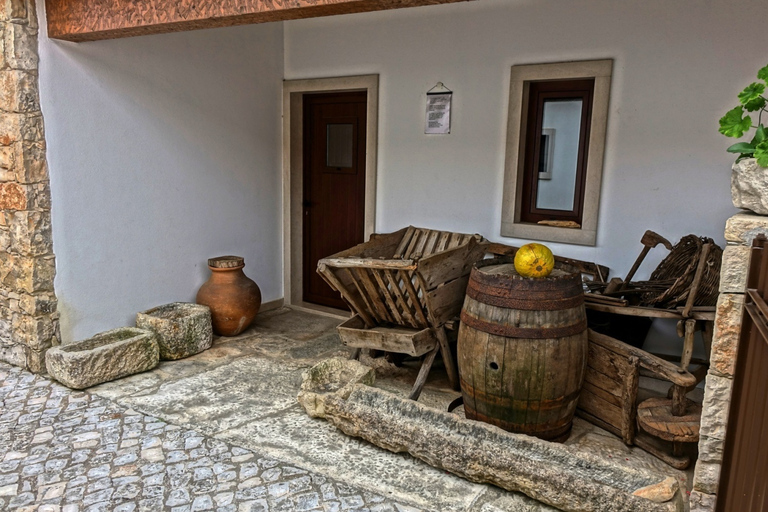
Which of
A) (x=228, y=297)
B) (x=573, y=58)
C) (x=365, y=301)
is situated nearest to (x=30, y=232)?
Answer: (x=228, y=297)

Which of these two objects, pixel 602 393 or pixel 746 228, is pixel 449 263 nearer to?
pixel 602 393

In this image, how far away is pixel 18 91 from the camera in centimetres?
394

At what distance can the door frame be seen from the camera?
214 inches

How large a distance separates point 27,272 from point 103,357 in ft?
2.78

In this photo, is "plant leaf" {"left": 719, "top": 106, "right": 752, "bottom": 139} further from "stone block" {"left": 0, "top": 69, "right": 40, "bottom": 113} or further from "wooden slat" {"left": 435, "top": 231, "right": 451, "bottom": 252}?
"stone block" {"left": 0, "top": 69, "right": 40, "bottom": 113}

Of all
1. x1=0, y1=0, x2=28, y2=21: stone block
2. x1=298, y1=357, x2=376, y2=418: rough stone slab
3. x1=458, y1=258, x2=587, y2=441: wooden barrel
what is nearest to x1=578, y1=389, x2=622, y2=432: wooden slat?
x1=458, y1=258, x2=587, y2=441: wooden barrel

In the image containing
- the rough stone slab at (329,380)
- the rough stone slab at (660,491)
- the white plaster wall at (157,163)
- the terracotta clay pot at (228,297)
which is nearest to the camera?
the rough stone slab at (660,491)

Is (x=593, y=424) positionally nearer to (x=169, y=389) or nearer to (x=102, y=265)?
(x=169, y=389)

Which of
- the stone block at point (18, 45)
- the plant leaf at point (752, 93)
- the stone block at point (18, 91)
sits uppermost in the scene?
the stone block at point (18, 45)

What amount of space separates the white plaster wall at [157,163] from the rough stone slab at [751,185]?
13.8 feet

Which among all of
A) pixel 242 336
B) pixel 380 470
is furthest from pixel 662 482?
pixel 242 336

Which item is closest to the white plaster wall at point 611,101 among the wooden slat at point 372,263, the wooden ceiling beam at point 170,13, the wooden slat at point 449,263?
the wooden slat at point 449,263

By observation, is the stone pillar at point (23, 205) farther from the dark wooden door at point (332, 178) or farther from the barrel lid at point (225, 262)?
the dark wooden door at point (332, 178)

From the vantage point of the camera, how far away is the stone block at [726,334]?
7.36 ft
